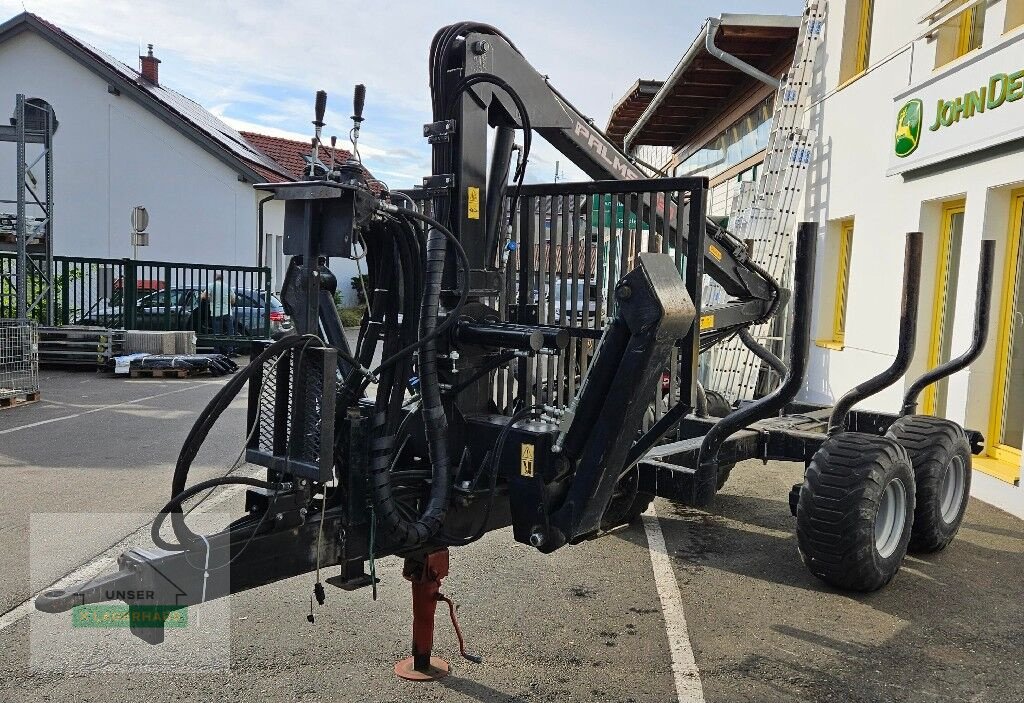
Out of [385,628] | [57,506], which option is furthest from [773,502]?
[57,506]

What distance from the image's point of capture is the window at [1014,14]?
749 cm

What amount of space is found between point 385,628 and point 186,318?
15.0m

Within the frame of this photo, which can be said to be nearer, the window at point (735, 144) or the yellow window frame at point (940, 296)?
the yellow window frame at point (940, 296)

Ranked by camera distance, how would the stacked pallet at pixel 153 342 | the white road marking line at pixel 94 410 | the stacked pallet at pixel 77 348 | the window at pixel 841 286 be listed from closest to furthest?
the white road marking line at pixel 94 410
the window at pixel 841 286
the stacked pallet at pixel 77 348
the stacked pallet at pixel 153 342

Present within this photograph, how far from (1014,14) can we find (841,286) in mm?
4365

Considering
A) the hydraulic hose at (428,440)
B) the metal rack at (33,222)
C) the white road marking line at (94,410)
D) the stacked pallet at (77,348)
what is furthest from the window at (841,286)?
the metal rack at (33,222)

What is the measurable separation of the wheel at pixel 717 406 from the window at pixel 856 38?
557 cm

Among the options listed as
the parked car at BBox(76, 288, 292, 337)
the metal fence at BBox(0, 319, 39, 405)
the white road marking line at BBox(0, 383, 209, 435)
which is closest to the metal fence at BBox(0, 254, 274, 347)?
the parked car at BBox(76, 288, 292, 337)

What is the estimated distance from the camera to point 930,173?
873cm

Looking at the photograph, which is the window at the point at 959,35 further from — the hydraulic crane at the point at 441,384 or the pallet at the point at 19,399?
the pallet at the point at 19,399

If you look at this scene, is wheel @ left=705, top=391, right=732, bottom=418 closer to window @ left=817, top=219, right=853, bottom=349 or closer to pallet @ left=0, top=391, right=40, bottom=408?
window @ left=817, top=219, right=853, bottom=349

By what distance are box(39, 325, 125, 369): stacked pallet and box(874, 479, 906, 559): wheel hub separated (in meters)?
13.8

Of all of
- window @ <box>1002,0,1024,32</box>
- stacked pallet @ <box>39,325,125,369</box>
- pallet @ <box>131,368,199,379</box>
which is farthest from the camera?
stacked pallet @ <box>39,325,125,369</box>

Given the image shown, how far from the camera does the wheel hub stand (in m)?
5.37
